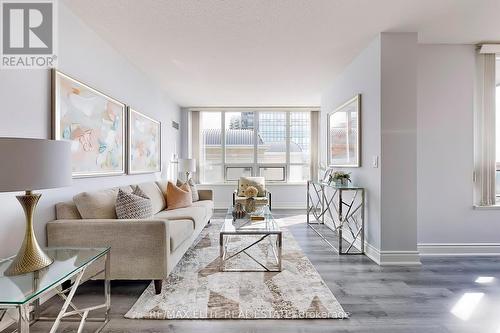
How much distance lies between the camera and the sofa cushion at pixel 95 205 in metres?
2.37

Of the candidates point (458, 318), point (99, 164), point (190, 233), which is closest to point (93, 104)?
point (99, 164)

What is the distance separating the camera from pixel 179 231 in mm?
2707

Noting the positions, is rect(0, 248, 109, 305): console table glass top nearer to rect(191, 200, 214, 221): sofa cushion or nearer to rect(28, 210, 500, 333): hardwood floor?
rect(28, 210, 500, 333): hardwood floor

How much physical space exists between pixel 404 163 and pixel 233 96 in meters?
3.68

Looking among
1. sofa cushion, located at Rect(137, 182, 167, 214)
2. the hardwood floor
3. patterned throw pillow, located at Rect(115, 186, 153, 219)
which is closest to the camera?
the hardwood floor

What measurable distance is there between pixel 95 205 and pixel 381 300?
2.63 m

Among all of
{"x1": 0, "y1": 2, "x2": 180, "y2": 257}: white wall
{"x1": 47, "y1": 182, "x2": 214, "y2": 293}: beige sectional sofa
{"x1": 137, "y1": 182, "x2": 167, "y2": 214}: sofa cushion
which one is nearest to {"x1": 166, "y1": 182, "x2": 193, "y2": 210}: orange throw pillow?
{"x1": 137, "y1": 182, "x2": 167, "y2": 214}: sofa cushion

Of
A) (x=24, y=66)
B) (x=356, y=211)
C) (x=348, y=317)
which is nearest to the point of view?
(x=348, y=317)

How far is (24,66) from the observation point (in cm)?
209

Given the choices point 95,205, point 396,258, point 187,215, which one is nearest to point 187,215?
point 187,215

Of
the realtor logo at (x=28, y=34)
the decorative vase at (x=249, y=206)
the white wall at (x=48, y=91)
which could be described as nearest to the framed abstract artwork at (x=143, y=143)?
the white wall at (x=48, y=91)

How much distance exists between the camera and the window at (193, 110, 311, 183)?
6891mm

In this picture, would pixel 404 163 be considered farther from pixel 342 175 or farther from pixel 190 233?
pixel 190 233

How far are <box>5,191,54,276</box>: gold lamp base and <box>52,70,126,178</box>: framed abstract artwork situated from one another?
935 millimetres
